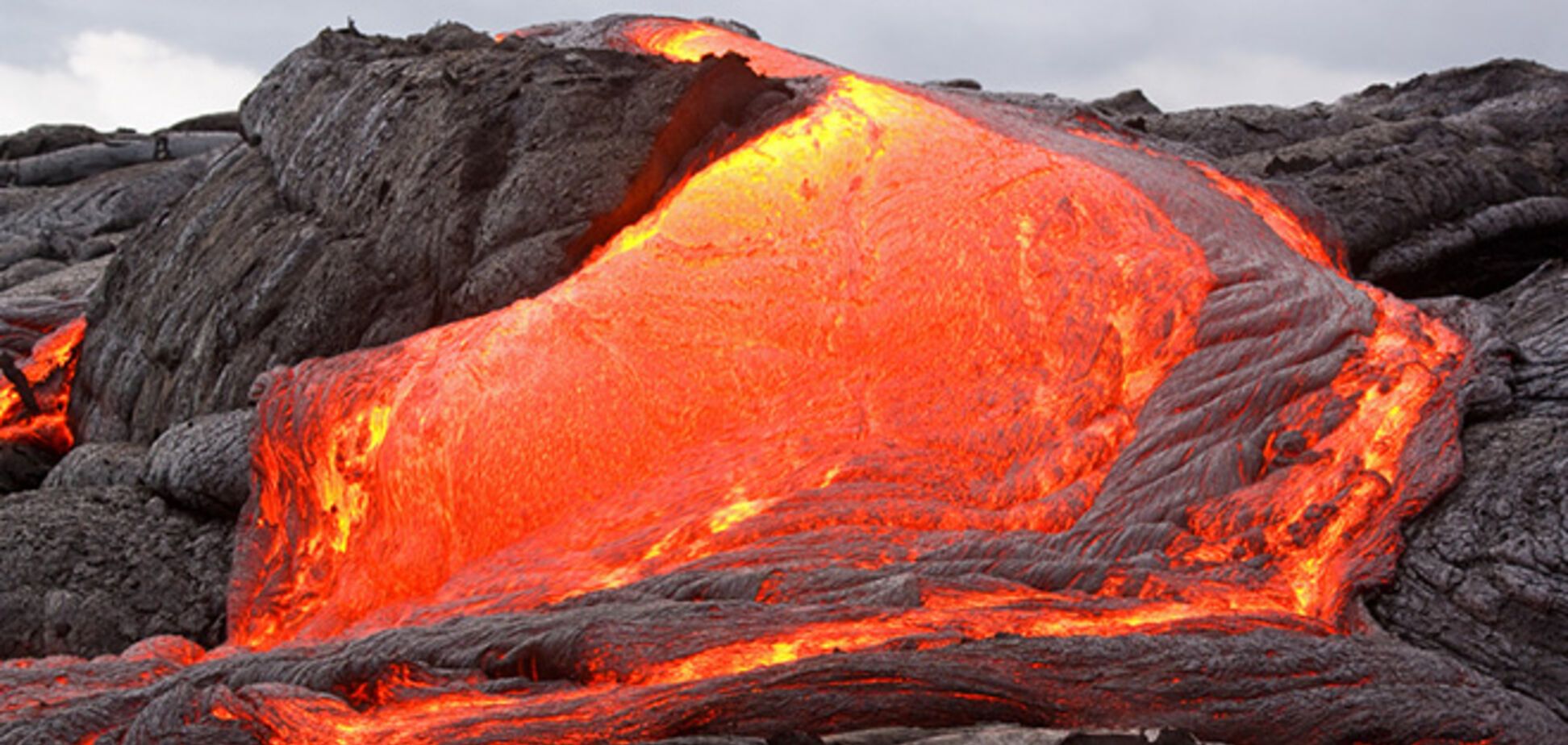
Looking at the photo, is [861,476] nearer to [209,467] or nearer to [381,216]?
[209,467]

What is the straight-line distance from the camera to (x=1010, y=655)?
489 cm

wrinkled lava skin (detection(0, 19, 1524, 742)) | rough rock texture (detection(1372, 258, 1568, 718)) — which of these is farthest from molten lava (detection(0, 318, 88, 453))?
rough rock texture (detection(1372, 258, 1568, 718))

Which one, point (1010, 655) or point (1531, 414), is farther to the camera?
point (1531, 414)

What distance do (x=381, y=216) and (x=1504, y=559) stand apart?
7.18 metres

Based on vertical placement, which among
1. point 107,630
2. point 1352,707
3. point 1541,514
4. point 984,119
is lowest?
point 107,630

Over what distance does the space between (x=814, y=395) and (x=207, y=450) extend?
3.99 metres

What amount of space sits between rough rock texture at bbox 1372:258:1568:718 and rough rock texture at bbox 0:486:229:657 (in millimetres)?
6347

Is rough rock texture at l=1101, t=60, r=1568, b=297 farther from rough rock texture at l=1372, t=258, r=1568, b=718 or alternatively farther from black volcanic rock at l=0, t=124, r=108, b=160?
black volcanic rock at l=0, t=124, r=108, b=160

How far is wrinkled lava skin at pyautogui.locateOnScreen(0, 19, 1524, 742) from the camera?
193 inches

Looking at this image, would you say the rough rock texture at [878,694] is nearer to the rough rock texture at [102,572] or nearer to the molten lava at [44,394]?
the rough rock texture at [102,572]

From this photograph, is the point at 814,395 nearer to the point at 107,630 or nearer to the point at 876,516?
the point at 876,516

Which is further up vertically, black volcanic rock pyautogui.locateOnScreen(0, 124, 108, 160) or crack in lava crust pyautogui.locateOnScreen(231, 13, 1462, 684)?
black volcanic rock pyautogui.locateOnScreen(0, 124, 108, 160)

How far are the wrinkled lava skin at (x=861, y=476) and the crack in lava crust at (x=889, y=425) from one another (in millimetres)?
20

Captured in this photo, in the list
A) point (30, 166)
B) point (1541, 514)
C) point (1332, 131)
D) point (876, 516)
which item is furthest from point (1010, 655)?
point (30, 166)
